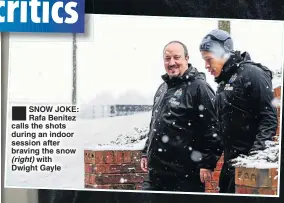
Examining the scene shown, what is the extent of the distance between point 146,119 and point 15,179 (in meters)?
→ 1.29

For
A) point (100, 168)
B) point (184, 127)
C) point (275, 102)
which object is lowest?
point (100, 168)

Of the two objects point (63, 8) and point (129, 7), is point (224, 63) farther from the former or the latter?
point (63, 8)

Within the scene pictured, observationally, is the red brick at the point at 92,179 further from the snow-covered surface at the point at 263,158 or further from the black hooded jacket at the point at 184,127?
the snow-covered surface at the point at 263,158

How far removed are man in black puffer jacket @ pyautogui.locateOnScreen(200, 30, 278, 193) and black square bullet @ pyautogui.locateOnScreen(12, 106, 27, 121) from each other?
1.66m

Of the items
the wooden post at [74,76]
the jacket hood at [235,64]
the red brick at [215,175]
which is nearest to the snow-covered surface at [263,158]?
the red brick at [215,175]

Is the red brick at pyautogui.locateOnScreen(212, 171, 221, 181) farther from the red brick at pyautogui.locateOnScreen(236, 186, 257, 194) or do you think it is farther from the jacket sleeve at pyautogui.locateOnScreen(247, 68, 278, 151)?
the jacket sleeve at pyautogui.locateOnScreen(247, 68, 278, 151)

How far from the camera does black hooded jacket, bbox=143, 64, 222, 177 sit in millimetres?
4680

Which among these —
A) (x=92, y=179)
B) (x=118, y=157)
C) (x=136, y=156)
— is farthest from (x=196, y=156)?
(x=92, y=179)

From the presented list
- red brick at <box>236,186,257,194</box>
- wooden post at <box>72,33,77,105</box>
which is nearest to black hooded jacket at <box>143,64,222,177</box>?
red brick at <box>236,186,257,194</box>

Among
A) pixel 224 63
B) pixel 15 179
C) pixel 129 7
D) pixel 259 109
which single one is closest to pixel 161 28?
pixel 129 7

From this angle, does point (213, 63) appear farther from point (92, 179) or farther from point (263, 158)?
point (92, 179)

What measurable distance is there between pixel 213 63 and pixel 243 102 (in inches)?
17.1

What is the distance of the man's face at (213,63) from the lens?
4691 mm

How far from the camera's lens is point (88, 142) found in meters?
4.70
